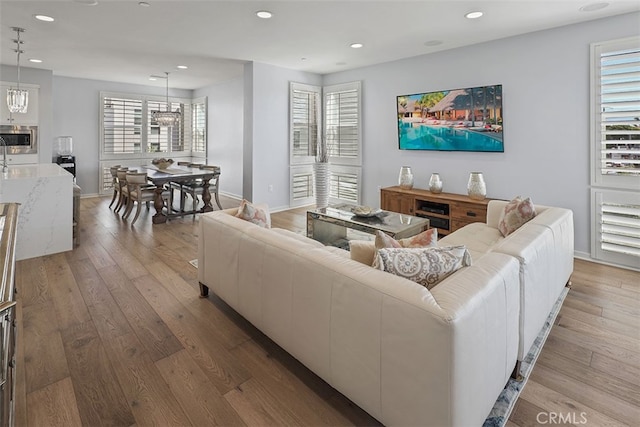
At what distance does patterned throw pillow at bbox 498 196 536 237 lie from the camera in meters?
2.91

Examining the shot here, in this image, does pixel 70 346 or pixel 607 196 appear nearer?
pixel 70 346

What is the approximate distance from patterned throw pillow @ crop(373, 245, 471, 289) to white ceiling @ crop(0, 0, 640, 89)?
2846 millimetres

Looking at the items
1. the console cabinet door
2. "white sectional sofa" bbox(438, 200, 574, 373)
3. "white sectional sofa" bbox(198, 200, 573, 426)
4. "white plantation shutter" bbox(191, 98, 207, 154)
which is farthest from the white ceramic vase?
"white sectional sofa" bbox(198, 200, 573, 426)

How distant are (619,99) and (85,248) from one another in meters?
6.15

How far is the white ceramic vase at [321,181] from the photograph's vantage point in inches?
260

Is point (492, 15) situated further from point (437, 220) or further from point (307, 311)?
point (307, 311)

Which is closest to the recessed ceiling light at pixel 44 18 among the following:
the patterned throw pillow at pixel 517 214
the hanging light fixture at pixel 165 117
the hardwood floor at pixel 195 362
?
the hardwood floor at pixel 195 362

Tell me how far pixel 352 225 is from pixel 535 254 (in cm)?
175

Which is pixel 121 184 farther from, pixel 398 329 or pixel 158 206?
pixel 398 329

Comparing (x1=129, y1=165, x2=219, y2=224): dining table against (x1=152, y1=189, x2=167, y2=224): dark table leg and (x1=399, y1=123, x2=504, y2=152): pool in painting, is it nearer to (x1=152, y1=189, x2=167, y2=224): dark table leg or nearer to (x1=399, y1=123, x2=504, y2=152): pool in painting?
(x1=152, y1=189, x2=167, y2=224): dark table leg

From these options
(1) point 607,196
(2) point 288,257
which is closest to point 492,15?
(1) point 607,196

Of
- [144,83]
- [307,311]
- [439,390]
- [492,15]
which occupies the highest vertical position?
[144,83]

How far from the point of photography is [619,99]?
11.8ft

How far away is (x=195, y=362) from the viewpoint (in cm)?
214
